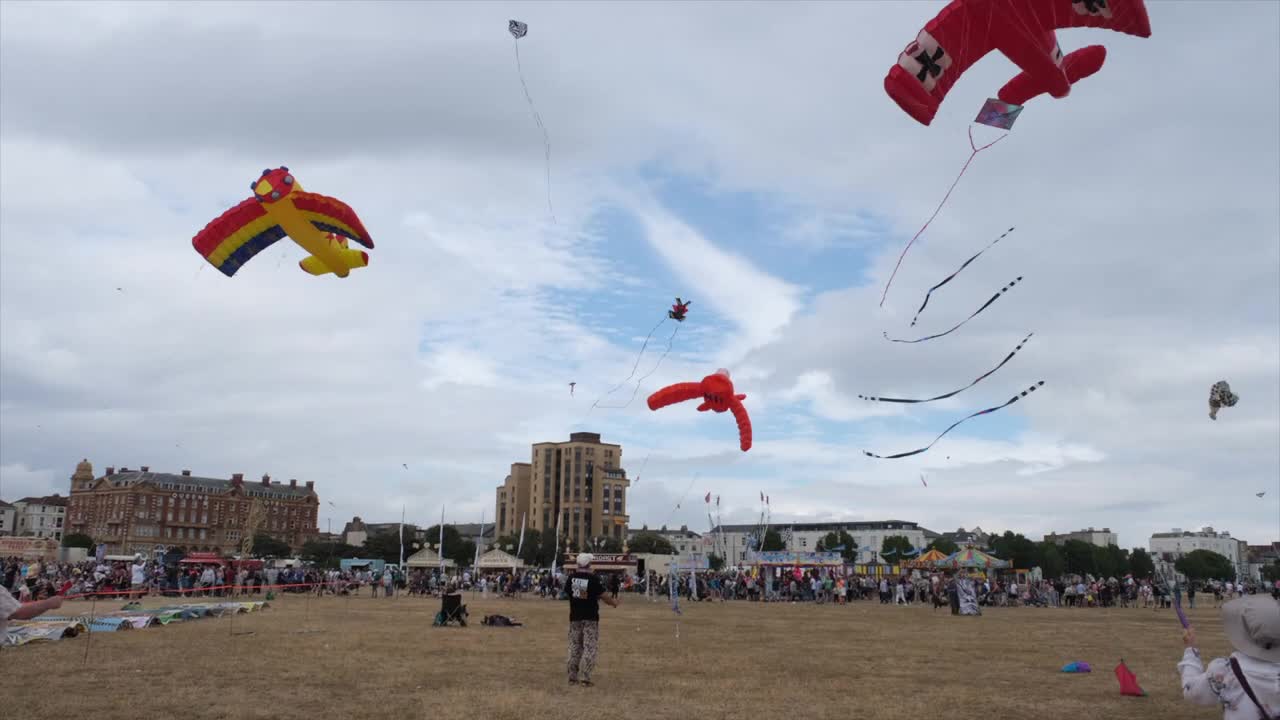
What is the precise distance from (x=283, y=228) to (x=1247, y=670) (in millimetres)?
16575

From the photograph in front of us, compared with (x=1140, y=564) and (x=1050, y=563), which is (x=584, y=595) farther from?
(x=1140, y=564)

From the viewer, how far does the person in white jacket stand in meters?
4.18

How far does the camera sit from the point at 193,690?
1021cm

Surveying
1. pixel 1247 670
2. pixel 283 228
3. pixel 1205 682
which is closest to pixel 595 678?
pixel 1205 682

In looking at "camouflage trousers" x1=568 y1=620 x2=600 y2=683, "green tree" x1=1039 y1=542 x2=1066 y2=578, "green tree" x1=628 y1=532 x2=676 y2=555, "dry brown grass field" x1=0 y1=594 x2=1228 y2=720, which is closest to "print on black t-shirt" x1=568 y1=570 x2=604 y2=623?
"camouflage trousers" x1=568 y1=620 x2=600 y2=683

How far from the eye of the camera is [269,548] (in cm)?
10388

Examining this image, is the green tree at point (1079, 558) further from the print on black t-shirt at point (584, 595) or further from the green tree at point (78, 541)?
the green tree at point (78, 541)

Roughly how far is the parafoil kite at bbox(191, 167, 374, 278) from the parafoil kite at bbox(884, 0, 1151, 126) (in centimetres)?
1003

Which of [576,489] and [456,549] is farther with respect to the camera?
[576,489]

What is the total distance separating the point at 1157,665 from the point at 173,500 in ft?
442

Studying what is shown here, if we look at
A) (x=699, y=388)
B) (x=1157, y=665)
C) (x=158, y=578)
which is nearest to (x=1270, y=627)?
(x=1157, y=665)

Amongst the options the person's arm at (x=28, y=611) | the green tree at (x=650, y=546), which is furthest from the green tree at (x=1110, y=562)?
the person's arm at (x=28, y=611)

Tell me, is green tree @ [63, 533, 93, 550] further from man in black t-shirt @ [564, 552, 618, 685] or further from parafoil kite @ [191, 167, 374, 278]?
man in black t-shirt @ [564, 552, 618, 685]

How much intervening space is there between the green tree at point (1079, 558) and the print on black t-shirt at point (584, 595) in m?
116
